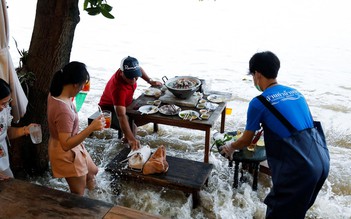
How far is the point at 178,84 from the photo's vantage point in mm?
5121

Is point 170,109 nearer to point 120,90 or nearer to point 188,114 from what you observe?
point 188,114

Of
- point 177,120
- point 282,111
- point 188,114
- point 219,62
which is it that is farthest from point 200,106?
point 219,62

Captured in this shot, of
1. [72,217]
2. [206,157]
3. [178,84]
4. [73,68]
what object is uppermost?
[73,68]

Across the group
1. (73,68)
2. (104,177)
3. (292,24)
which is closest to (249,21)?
(292,24)

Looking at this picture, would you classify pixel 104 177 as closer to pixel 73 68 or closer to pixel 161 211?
pixel 161 211

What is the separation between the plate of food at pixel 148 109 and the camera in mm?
4762

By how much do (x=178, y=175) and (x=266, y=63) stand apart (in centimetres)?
173

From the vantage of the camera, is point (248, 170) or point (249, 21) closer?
point (248, 170)

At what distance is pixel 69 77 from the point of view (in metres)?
2.89

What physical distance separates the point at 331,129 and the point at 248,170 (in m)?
2.76

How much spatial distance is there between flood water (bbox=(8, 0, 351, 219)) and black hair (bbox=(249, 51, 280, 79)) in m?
1.95

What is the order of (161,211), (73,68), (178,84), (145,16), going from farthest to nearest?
(145,16) < (178,84) < (161,211) < (73,68)

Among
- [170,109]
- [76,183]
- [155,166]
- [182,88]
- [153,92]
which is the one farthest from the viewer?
[153,92]

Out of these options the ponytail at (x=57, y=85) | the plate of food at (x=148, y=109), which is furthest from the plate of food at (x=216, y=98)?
the ponytail at (x=57, y=85)
